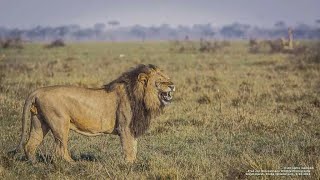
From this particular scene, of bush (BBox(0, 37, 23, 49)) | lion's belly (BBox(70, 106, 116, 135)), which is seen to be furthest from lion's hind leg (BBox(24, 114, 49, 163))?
bush (BBox(0, 37, 23, 49))

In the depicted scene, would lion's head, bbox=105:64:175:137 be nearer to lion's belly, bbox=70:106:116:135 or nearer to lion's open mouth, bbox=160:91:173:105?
lion's open mouth, bbox=160:91:173:105

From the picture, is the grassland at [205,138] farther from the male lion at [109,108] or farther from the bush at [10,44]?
the bush at [10,44]

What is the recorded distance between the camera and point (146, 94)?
303 inches

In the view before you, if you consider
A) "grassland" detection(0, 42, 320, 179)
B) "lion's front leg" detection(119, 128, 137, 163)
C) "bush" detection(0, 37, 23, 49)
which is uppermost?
"lion's front leg" detection(119, 128, 137, 163)

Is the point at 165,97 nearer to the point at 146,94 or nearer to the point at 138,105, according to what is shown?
the point at 146,94

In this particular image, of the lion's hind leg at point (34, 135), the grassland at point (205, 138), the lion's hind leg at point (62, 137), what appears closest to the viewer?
the grassland at point (205, 138)

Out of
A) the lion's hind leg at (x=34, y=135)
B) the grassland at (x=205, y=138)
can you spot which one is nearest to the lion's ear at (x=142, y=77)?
the grassland at (x=205, y=138)

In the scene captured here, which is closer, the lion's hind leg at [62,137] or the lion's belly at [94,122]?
the lion's hind leg at [62,137]

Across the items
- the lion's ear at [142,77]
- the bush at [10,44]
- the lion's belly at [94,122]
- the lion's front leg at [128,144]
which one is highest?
the lion's ear at [142,77]

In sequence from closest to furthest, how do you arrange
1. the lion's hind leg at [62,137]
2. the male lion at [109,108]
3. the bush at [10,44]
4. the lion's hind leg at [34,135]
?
1. the lion's hind leg at [62,137]
2. the male lion at [109,108]
3. the lion's hind leg at [34,135]
4. the bush at [10,44]

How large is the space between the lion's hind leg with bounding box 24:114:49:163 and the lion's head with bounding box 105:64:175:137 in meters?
Result: 1.37

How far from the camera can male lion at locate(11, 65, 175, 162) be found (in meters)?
7.42

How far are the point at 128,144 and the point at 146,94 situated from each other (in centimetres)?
81

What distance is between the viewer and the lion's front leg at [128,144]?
7.59 metres
